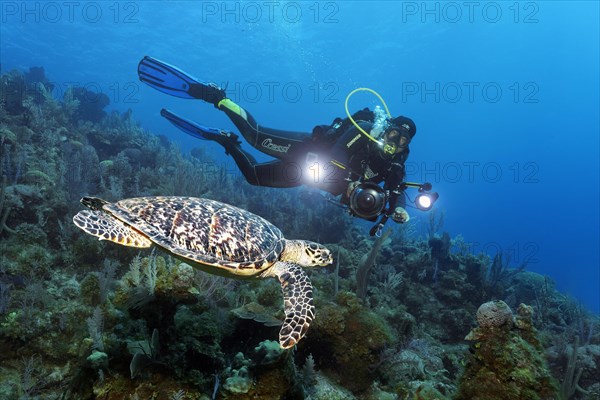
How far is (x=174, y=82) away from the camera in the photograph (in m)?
7.96

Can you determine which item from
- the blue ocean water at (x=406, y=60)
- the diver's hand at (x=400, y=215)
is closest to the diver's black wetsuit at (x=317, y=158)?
the diver's hand at (x=400, y=215)

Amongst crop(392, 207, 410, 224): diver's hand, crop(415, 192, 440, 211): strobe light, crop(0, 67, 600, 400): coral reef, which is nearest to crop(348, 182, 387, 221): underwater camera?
crop(392, 207, 410, 224): diver's hand

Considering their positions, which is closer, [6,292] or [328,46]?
[6,292]

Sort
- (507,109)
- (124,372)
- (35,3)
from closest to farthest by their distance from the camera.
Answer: (124,372)
(35,3)
(507,109)

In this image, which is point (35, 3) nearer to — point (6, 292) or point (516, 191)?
point (6, 292)

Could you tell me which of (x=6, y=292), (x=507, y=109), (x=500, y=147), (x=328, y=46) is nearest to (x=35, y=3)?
(x=328, y=46)

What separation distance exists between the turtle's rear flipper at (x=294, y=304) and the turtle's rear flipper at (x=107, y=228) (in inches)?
73.5

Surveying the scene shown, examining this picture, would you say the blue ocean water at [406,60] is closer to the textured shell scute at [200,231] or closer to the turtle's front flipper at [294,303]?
the turtle's front flipper at [294,303]

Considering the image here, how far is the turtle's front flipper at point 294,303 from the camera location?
133 inches

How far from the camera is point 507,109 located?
4055 inches

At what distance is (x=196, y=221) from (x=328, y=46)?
48.6 metres

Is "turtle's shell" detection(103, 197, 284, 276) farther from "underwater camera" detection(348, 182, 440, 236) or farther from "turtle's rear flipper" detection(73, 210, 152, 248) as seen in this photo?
"underwater camera" detection(348, 182, 440, 236)

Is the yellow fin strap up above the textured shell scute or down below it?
above

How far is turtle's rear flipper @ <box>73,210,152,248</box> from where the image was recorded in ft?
11.0
